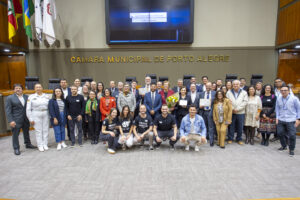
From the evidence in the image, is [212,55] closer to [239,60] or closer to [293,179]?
[239,60]

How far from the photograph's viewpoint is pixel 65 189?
248cm

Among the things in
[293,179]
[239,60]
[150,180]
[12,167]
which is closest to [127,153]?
[150,180]

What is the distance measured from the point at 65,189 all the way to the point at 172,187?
1616 millimetres

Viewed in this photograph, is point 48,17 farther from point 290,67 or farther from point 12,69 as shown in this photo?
point 290,67

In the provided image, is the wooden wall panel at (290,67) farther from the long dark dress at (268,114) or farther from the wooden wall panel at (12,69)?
the wooden wall panel at (12,69)

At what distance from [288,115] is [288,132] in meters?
0.39

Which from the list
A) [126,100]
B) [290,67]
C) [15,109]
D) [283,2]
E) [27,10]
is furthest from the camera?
[290,67]

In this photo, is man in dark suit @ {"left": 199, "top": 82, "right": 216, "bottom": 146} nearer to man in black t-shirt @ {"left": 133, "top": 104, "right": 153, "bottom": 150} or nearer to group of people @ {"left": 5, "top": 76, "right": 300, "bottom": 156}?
group of people @ {"left": 5, "top": 76, "right": 300, "bottom": 156}

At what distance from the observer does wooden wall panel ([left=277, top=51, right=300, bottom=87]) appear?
309 inches

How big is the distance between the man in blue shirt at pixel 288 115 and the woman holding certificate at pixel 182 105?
2043mm

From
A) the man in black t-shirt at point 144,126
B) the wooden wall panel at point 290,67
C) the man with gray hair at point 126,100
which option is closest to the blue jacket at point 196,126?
the man in black t-shirt at point 144,126

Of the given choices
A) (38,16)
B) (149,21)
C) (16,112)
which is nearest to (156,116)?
(16,112)

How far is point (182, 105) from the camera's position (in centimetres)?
426

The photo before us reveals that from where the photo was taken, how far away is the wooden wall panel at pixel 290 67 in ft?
25.7
